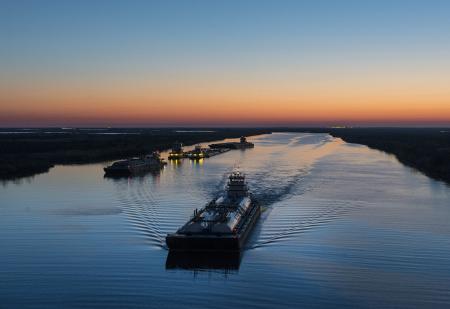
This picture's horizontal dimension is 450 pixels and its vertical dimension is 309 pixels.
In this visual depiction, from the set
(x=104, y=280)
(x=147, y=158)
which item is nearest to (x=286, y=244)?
(x=104, y=280)

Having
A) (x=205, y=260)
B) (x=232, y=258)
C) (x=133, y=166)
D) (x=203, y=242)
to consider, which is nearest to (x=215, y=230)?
(x=203, y=242)

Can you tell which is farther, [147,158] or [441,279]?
[147,158]

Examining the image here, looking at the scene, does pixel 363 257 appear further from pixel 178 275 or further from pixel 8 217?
pixel 8 217

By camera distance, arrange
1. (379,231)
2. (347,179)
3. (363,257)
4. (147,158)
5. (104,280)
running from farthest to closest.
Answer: (147,158) → (347,179) → (379,231) → (363,257) → (104,280)

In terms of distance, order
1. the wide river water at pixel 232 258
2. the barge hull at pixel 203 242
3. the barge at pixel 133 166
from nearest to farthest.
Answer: the wide river water at pixel 232 258 → the barge hull at pixel 203 242 → the barge at pixel 133 166

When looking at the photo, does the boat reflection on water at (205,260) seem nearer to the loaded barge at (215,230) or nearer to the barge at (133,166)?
the loaded barge at (215,230)

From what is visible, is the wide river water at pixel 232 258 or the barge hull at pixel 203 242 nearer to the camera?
the wide river water at pixel 232 258

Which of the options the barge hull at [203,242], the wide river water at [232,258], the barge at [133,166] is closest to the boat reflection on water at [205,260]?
the wide river water at [232,258]

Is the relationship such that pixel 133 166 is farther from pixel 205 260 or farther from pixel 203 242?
pixel 205 260
